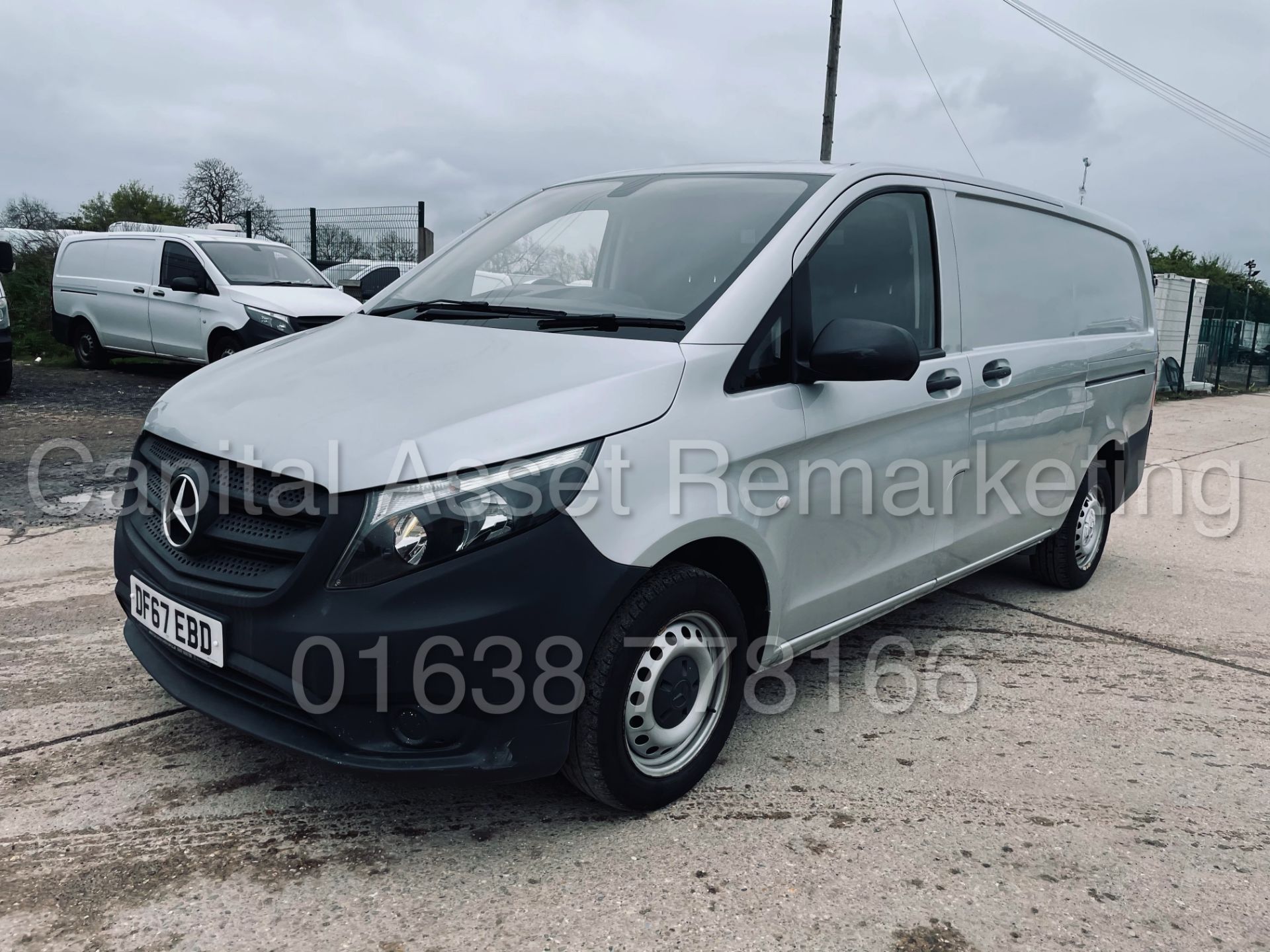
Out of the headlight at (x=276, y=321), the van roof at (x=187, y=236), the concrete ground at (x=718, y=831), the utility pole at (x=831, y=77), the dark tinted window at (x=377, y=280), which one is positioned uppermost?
the utility pole at (x=831, y=77)

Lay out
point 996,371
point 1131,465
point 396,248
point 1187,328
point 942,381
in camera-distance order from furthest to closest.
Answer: point 1187,328 → point 396,248 → point 1131,465 → point 996,371 → point 942,381

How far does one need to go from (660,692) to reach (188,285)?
958cm

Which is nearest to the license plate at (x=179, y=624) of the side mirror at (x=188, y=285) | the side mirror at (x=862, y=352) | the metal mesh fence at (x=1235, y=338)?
the side mirror at (x=862, y=352)

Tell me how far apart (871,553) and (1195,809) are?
1.15 meters

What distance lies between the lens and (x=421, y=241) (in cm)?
1388

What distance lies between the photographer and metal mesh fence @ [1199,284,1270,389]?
2064 cm

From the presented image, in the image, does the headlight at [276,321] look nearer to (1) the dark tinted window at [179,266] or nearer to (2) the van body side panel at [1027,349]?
(1) the dark tinted window at [179,266]

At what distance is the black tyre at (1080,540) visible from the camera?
4809 millimetres

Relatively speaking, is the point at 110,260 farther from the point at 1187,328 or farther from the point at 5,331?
the point at 1187,328

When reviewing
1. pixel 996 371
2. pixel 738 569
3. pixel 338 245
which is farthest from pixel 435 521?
pixel 338 245

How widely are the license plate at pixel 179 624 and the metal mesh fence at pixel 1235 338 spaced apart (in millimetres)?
21433

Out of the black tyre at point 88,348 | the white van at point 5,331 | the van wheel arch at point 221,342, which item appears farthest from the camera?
the black tyre at point 88,348

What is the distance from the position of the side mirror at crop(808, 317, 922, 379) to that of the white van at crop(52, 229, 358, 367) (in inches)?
320

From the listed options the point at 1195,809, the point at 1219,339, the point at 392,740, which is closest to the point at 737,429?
the point at 392,740
